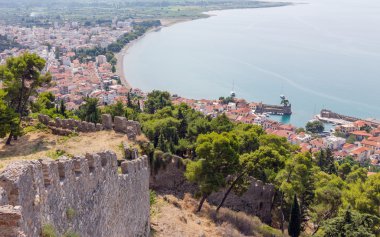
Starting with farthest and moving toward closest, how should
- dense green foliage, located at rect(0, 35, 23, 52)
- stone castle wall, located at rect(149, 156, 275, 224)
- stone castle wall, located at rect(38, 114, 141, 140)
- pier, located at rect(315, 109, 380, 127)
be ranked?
dense green foliage, located at rect(0, 35, 23, 52), pier, located at rect(315, 109, 380, 127), stone castle wall, located at rect(149, 156, 275, 224), stone castle wall, located at rect(38, 114, 141, 140)

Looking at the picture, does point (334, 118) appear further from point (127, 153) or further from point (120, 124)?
point (127, 153)

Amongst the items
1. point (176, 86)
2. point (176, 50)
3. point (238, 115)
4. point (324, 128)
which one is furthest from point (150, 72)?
point (324, 128)

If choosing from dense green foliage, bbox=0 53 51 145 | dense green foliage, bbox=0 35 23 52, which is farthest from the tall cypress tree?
dense green foliage, bbox=0 35 23 52

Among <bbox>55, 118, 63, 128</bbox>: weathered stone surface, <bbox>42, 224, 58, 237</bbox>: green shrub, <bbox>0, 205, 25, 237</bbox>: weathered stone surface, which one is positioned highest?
<bbox>0, 205, 25, 237</bbox>: weathered stone surface

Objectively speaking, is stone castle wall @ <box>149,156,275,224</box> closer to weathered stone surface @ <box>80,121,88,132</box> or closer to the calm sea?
weathered stone surface @ <box>80,121,88,132</box>

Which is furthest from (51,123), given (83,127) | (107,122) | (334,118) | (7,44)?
(7,44)

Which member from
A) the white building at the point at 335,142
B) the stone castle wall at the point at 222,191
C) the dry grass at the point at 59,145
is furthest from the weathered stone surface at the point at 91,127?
the white building at the point at 335,142

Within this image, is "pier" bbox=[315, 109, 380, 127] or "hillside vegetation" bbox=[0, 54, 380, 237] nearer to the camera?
"hillside vegetation" bbox=[0, 54, 380, 237]
